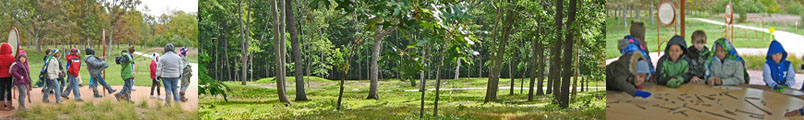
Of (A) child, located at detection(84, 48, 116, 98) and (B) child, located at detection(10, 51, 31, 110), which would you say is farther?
(A) child, located at detection(84, 48, 116, 98)

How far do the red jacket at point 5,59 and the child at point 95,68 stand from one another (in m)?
0.69

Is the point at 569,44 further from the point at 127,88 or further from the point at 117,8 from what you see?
the point at 117,8

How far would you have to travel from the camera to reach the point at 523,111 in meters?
7.09

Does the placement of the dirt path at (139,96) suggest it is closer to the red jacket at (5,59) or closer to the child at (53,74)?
the child at (53,74)

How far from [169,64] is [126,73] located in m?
0.92

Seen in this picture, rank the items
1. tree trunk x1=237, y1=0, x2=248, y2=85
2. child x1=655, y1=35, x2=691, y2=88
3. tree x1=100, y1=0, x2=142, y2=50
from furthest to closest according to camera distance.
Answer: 1. tree trunk x1=237, y1=0, x2=248, y2=85
2. tree x1=100, y1=0, x2=142, y2=50
3. child x1=655, y1=35, x2=691, y2=88

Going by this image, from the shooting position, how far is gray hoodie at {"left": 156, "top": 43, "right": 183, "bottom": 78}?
6398mm

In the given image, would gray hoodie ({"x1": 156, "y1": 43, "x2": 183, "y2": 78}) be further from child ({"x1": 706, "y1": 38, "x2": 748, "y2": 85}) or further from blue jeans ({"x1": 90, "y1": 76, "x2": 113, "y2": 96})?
child ({"x1": 706, "y1": 38, "x2": 748, "y2": 85})

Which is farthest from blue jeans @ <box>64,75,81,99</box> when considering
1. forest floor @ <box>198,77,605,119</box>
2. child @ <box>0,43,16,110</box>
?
forest floor @ <box>198,77,605,119</box>

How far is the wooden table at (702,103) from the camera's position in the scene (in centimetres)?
444

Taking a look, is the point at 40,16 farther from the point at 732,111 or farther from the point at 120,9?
the point at 732,111

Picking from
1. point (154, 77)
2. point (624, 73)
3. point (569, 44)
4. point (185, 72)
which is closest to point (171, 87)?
point (185, 72)

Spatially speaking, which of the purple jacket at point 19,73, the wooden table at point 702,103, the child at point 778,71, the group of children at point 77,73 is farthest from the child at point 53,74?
the child at point 778,71

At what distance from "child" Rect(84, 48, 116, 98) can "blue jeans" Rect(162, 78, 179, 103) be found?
74 centimetres
